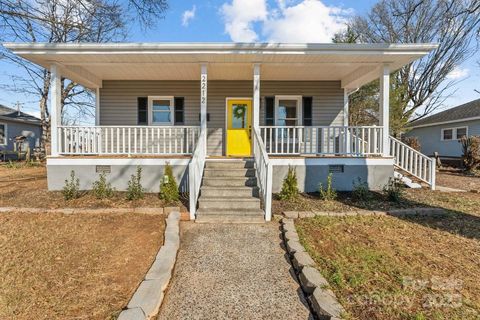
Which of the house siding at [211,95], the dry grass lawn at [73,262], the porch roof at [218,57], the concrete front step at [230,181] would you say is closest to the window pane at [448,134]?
the house siding at [211,95]

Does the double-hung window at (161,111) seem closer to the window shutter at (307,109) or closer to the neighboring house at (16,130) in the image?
the window shutter at (307,109)

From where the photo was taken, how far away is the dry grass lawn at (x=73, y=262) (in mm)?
2701

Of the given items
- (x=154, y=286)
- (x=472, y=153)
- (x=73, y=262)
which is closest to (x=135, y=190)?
(x=73, y=262)

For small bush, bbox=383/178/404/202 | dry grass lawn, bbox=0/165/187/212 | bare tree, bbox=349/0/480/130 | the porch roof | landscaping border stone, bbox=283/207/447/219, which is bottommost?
Result: landscaping border stone, bbox=283/207/447/219

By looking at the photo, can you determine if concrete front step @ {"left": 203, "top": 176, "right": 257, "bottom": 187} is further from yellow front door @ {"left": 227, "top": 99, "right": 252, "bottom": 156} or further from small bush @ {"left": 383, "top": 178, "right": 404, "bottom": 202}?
small bush @ {"left": 383, "top": 178, "right": 404, "bottom": 202}

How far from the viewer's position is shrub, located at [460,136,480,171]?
496 inches

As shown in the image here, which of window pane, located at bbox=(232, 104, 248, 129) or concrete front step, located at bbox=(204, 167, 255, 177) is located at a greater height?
window pane, located at bbox=(232, 104, 248, 129)

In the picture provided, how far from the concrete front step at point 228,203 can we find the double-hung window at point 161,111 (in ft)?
15.6

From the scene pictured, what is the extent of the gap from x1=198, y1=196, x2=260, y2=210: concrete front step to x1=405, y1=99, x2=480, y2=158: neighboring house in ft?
57.0

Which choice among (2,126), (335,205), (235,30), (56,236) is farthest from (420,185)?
(2,126)

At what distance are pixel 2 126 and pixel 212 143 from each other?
63.1 feet

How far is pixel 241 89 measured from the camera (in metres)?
9.55

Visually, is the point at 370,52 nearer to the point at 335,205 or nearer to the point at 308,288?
the point at 335,205

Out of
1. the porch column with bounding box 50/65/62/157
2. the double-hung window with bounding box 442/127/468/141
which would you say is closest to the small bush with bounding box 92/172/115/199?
the porch column with bounding box 50/65/62/157
